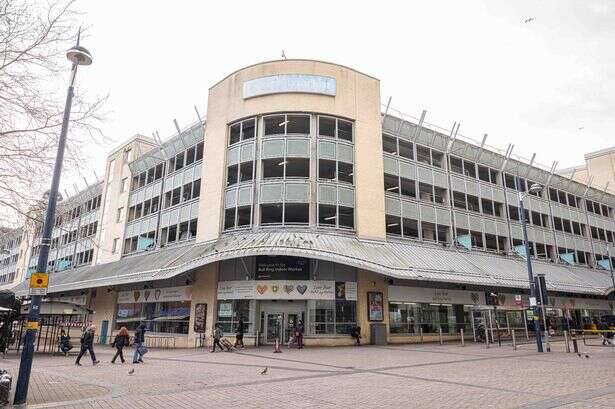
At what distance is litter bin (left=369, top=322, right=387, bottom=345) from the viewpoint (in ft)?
80.6

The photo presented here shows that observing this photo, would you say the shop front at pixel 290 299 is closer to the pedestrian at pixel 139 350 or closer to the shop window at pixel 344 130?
the pedestrian at pixel 139 350

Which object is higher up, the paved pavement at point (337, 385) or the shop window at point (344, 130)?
the shop window at point (344, 130)

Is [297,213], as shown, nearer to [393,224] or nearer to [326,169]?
[326,169]

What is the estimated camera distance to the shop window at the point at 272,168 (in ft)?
90.6

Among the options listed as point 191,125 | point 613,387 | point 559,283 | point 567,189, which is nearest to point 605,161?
point 567,189

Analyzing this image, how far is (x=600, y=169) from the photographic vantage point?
5316cm

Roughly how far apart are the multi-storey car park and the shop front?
0.08 meters

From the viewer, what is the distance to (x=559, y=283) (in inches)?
1307

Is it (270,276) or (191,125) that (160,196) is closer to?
(191,125)

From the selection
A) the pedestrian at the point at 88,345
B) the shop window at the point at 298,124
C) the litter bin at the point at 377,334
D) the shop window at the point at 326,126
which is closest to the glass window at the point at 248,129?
the shop window at the point at 298,124

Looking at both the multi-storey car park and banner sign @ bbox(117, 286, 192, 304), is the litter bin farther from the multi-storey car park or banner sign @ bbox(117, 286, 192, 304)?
banner sign @ bbox(117, 286, 192, 304)

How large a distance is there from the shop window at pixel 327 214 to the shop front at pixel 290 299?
9.44 feet

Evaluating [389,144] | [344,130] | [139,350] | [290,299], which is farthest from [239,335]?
[389,144]

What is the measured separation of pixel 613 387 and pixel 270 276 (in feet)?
58.5
